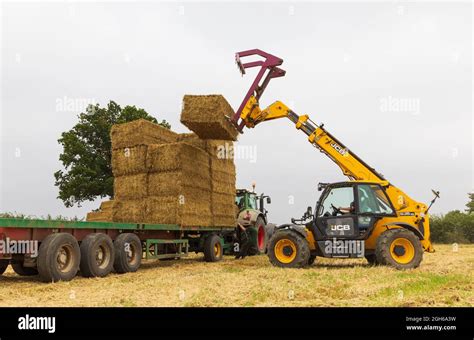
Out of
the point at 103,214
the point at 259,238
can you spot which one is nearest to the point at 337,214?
the point at 259,238

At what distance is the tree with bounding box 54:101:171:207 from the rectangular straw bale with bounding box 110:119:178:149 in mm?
16746

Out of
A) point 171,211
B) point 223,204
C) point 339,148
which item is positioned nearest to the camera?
point 171,211

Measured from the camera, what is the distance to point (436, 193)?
12.1 meters

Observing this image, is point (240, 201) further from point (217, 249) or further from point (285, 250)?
point (285, 250)

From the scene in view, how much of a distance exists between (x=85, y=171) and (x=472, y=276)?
85.2 ft

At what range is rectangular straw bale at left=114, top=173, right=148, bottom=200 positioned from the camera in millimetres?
13695

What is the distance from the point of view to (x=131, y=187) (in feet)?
45.6

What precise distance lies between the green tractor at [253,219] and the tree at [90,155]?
1513 cm

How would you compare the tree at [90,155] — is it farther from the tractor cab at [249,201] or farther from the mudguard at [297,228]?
the mudguard at [297,228]

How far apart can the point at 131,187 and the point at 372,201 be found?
666cm

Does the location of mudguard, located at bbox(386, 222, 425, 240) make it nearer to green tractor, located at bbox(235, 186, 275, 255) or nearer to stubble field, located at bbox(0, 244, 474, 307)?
stubble field, located at bbox(0, 244, 474, 307)

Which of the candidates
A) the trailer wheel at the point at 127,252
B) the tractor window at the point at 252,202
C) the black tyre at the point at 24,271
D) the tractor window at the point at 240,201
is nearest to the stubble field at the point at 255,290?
the black tyre at the point at 24,271

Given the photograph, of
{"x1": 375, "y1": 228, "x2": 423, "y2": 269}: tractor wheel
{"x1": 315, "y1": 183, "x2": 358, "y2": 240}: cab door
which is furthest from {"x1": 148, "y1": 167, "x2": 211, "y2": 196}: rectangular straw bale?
{"x1": 375, "y1": 228, "x2": 423, "y2": 269}: tractor wheel

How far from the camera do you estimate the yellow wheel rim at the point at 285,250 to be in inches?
474
